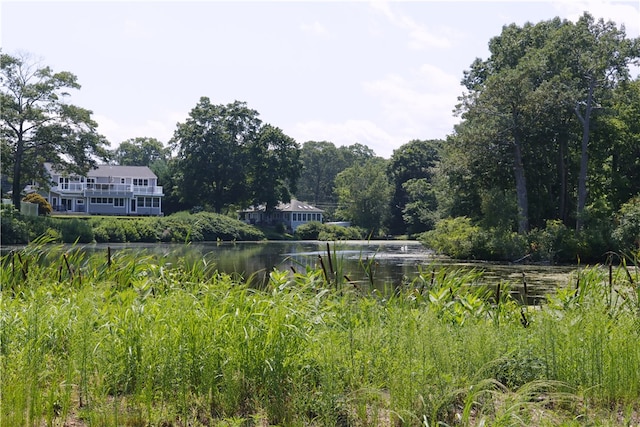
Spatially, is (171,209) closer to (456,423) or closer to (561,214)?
(561,214)

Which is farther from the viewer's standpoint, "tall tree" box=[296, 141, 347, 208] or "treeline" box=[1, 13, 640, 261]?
"tall tree" box=[296, 141, 347, 208]

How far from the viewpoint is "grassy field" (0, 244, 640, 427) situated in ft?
12.7

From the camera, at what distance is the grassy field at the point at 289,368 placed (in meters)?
3.87

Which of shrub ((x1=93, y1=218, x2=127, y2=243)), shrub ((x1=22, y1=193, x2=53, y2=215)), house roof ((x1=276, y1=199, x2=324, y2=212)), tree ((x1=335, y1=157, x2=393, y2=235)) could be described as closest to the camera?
shrub ((x1=93, y1=218, x2=127, y2=243))

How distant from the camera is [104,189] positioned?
7194 cm

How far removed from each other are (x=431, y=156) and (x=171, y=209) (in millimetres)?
32276

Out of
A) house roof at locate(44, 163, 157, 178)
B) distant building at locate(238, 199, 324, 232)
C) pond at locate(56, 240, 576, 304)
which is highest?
house roof at locate(44, 163, 157, 178)

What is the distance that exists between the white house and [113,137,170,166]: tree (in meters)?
50.3

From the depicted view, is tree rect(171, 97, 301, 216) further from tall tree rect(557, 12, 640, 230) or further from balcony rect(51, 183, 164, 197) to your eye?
tall tree rect(557, 12, 640, 230)

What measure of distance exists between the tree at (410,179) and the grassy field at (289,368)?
64713 mm

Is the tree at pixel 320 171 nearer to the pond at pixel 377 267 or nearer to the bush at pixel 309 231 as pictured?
the bush at pixel 309 231

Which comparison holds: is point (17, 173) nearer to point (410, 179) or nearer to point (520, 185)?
point (520, 185)

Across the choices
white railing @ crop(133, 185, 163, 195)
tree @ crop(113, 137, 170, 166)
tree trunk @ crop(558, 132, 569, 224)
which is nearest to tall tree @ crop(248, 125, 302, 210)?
white railing @ crop(133, 185, 163, 195)

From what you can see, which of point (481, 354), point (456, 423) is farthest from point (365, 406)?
point (481, 354)
